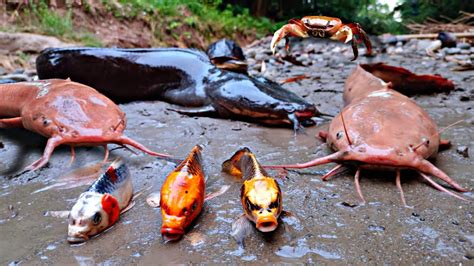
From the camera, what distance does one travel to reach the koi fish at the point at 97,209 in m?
1.67

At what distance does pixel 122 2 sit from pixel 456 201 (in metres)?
9.51

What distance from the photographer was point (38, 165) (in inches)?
93.9

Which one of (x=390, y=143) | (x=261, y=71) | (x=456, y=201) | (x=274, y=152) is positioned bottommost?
(x=261, y=71)

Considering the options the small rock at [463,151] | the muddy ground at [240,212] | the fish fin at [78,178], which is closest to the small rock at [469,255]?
the muddy ground at [240,212]

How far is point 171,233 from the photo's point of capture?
1606mm

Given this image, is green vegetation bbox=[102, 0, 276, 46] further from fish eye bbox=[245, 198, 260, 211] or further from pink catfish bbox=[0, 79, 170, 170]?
fish eye bbox=[245, 198, 260, 211]

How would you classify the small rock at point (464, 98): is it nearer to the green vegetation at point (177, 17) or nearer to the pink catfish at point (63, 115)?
the pink catfish at point (63, 115)

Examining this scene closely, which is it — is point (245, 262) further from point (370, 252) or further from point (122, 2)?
point (122, 2)

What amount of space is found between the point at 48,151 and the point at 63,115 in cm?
26

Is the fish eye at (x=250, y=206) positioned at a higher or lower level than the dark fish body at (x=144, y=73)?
higher

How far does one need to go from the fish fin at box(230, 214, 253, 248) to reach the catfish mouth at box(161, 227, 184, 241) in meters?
0.22

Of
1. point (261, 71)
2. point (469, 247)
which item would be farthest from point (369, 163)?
point (261, 71)

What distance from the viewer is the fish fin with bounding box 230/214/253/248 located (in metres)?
1.64

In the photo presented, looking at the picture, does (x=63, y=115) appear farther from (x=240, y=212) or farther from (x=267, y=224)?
(x=267, y=224)
